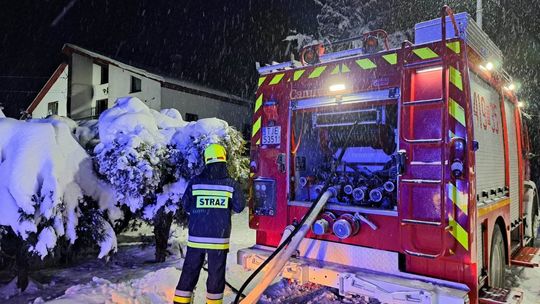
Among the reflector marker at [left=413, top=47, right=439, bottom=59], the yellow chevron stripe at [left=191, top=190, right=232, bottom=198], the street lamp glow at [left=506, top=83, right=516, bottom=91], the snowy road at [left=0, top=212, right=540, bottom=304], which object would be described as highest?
the street lamp glow at [left=506, top=83, right=516, bottom=91]

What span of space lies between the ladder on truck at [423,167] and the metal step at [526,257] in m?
2.11

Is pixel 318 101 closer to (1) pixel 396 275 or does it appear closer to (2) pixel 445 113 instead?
(2) pixel 445 113

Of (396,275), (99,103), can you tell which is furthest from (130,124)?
(99,103)

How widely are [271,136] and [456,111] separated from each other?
188 centimetres

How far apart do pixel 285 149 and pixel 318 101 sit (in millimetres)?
608

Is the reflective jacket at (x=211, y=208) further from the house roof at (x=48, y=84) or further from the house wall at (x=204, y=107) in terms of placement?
the house roof at (x=48, y=84)

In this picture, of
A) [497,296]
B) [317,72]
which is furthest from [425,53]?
[497,296]

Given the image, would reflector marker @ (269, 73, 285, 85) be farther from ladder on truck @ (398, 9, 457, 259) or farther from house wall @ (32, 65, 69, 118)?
house wall @ (32, 65, 69, 118)

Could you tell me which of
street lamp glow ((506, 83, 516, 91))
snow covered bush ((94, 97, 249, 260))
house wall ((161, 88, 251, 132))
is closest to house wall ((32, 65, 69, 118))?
house wall ((161, 88, 251, 132))

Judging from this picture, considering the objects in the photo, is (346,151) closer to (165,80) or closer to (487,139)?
(487,139)

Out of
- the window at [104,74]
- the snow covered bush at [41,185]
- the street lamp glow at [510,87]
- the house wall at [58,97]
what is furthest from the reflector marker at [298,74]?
the house wall at [58,97]

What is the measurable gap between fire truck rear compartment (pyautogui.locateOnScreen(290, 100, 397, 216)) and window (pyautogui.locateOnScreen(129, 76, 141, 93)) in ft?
56.3

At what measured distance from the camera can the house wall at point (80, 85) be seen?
21.5 metres

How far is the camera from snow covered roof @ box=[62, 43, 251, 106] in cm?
2014
